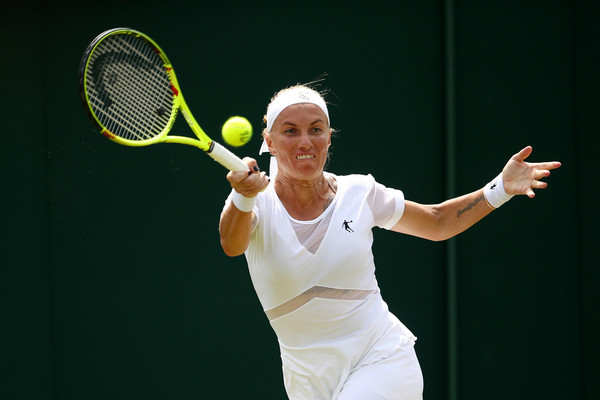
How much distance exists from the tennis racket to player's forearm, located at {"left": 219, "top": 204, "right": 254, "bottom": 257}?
221 millimetres

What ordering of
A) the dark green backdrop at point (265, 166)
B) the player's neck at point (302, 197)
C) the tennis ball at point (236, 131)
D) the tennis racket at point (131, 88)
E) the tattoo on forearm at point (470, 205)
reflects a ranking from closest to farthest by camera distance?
1. the tennis racket at point (131, 88)
2. the tennis ball at point (236, 131)
3. the player's neck at point (302, 197)
4. the tattoo on forearm at point (470, 205)
5. the dark green backdrop at point (265, 166)

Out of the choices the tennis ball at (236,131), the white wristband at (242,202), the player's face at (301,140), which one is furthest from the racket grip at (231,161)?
the player's face at (301,140)

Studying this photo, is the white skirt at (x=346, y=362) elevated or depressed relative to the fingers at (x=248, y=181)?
depressed

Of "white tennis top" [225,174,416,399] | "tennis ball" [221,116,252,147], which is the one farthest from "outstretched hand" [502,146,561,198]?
"tennis ball" [221,116,252,147]

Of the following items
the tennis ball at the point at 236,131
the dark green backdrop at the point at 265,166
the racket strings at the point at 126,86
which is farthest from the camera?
the dark green backdrop at the point at 265,166

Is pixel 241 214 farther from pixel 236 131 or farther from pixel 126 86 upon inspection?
pixel 126 86

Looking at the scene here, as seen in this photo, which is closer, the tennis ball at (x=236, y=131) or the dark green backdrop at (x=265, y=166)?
the tennis ball at (x=236, y=131)

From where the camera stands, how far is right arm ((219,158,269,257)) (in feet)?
8.94

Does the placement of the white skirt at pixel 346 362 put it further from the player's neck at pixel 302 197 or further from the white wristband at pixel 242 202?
the white wristband at pixel 242 202

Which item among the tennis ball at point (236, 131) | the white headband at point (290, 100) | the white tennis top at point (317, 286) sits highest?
the white headband at point (290, 100)

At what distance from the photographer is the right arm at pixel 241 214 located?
8.94ft

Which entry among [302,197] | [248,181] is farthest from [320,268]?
[248,181]

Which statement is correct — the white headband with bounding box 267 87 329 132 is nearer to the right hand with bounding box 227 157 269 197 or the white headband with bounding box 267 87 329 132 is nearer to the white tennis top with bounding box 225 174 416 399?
the white tennis top with bounding box 225 174 416 399

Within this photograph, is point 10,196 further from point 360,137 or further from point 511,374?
point 511,374
